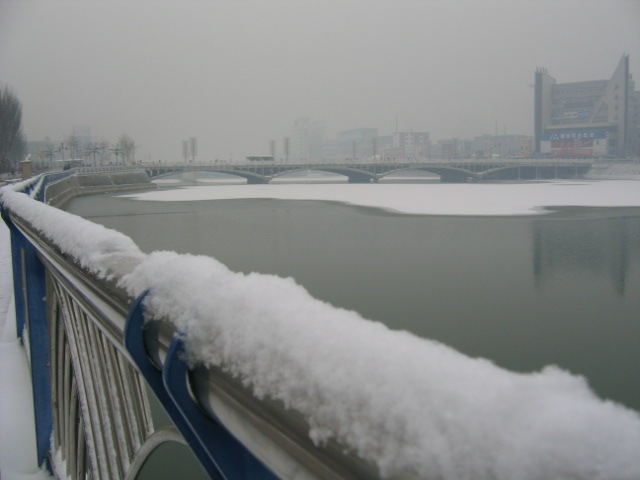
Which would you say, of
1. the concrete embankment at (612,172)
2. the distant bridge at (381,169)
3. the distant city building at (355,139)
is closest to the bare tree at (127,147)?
the distant bridge at (381,169)

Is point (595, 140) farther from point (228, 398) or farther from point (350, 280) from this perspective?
point (228, 398)

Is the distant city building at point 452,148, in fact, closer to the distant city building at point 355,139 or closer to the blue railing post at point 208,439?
the distant city building at point 355,139

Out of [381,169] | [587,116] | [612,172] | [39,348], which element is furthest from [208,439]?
[587,116]

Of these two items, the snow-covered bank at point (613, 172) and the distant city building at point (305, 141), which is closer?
the snow-covered bank at point (613, 172)

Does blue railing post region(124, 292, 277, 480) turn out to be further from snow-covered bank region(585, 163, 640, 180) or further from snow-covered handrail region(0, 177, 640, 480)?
snow-covered bank region(585, 163, 640, 180)

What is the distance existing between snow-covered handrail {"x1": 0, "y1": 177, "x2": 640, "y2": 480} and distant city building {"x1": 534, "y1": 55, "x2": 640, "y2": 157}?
85.0 metres

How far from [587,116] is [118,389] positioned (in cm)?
9720

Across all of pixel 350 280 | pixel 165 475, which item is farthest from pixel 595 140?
pixel 165 475

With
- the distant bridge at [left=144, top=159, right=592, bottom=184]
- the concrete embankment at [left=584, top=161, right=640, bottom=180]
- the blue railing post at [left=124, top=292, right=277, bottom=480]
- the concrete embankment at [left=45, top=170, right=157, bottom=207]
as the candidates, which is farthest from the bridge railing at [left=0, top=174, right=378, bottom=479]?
the concrete embankment at [left=584, top=161, right=640, bottom=180]

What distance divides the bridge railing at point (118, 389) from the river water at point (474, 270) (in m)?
4.45

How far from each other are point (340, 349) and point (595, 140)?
87.5m

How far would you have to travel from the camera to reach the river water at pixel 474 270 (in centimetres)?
639

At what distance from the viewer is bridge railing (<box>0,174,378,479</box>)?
0.48 metres

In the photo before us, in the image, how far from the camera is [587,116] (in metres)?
87.4
